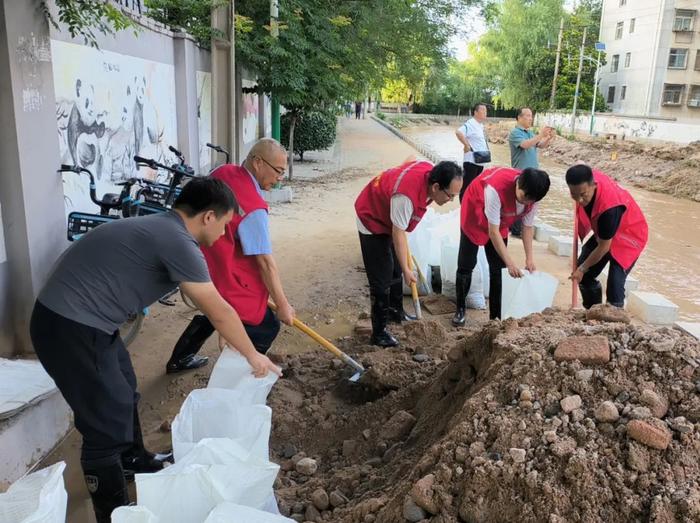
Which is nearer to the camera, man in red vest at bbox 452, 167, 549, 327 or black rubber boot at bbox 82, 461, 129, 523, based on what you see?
black rubber boot at bbox 82, 461, 129, 523

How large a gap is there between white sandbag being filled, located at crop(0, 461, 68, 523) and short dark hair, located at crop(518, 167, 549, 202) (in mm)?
3236

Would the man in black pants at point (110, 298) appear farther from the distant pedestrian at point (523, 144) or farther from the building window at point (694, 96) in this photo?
the building window at point (694, 96)

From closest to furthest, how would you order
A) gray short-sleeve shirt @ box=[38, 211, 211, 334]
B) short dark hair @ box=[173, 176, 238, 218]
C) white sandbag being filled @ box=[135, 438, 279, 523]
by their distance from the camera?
A: white sandbag being filled @ box=[135, 438, 279, 523] < gray short-sleeve shirt @ box=[38, 211, 211, 334] < short dark hair @ box=[173, 176, 238, 218]

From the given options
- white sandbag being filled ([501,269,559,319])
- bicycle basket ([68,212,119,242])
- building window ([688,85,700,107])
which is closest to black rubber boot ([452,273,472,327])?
white sandbag being filled ([501,269,559,319])

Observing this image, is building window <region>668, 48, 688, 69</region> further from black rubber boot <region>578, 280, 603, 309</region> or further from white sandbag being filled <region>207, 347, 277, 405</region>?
white sandbag being filled <region>207, 347, 277, 405</region>

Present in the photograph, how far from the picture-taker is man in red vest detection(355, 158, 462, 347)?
155 inches

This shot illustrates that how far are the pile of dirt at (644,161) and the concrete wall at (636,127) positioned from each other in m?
1.34

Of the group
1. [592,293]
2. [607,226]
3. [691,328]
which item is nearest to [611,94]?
[691,328]

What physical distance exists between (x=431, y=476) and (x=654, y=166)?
60.8 ft

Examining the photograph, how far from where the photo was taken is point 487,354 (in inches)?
115

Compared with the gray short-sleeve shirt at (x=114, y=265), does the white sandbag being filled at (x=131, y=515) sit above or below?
below

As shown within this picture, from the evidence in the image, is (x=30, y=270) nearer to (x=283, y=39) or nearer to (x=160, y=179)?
(x=160, y=179)

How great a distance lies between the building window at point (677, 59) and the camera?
1373 inches

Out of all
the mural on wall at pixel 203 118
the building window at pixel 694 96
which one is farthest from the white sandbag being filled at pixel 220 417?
the building window at pixel 694 96
